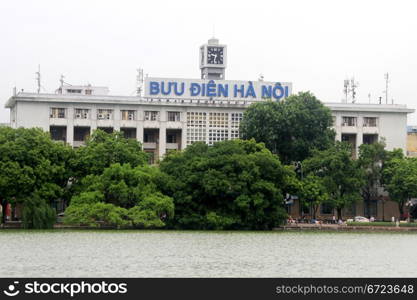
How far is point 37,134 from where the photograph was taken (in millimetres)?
86688

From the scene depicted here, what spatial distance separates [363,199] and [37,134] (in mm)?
36194

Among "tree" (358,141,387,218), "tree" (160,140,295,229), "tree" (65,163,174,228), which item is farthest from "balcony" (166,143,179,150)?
"tree" (65,163,174,228)

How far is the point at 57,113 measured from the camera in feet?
351

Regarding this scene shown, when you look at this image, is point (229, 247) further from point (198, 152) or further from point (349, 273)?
point (198, 152)

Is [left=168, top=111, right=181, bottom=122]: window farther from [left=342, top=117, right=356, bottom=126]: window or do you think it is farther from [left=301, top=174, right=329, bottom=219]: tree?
[left=301, top=174, right=329, bottom=219]: tree

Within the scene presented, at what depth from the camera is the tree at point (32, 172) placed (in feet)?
267

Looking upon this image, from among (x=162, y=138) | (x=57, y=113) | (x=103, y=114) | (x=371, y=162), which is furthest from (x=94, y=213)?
(x=371, y=162)

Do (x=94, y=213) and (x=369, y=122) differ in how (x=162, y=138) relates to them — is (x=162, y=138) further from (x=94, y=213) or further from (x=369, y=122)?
(x=94, y=213)

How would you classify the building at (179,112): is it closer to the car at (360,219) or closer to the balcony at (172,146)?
the balcony at (172,146)

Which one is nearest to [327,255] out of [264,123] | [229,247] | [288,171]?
[229,247]

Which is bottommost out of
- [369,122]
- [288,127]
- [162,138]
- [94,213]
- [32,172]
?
[94,213]

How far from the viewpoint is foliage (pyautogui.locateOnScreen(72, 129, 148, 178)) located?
3398 inches

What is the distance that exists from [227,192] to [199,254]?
27.7m

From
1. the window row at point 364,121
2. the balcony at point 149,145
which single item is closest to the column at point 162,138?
the balcony at point 149,145
